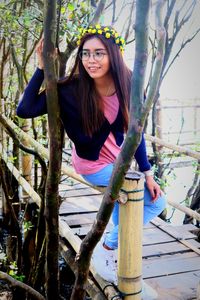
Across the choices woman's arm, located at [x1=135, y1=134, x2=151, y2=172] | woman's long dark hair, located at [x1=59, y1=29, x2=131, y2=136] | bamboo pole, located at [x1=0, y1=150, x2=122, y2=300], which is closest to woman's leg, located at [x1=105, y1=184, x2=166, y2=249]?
woman's arm, located at [x1=135, y1=134, x2=151, y2=172]

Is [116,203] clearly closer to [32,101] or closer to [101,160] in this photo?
[101,160]

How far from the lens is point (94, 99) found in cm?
197

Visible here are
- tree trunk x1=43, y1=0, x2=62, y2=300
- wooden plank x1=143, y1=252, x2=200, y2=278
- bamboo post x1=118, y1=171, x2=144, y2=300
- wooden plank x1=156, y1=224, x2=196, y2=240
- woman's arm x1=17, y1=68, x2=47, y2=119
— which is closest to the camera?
tree trunk x1=43, y1=0, x2=62, y2=300

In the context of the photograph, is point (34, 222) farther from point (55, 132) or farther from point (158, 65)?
point (158, 65)

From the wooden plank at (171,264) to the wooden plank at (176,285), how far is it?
56 mm

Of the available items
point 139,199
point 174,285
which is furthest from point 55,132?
point 174,285

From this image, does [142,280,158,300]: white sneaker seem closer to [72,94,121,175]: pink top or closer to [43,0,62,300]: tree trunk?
[43,0,62,300]: tree trunk

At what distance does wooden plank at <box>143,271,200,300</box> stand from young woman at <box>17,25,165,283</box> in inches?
40.1

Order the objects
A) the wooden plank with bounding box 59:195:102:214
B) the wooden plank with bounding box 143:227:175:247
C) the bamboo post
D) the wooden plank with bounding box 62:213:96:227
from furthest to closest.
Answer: the wooden plank with bounding box 59:195:102:214 → the wooden plank with bounding box 62:213:96:227 → the wooden plank with bounding box 143:227:175:247 → the bamboo post

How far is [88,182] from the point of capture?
222 cm

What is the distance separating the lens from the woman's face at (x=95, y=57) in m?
1.92

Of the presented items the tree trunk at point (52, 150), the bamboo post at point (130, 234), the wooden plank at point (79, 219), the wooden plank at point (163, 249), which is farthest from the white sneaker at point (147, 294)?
the wooden plank at point (79, 219)

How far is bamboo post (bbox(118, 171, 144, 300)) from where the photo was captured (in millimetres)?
1850

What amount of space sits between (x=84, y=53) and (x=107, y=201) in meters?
0.79
